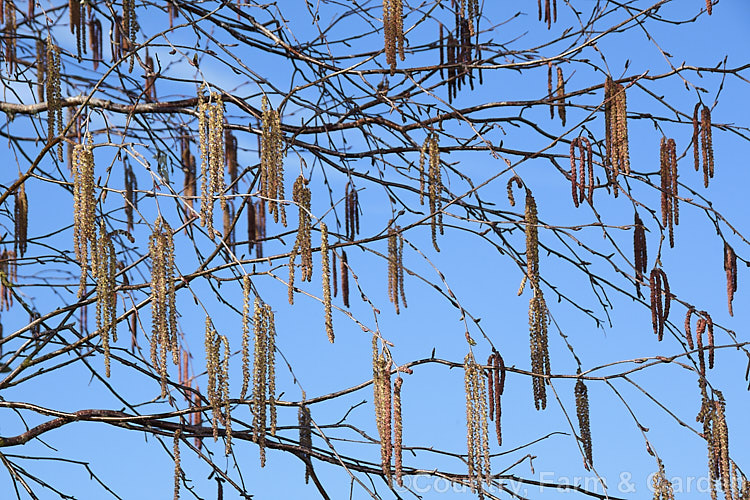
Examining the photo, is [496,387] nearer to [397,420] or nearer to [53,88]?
[397,420]

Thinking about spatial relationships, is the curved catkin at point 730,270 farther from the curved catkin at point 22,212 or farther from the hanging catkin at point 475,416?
the curved catkin at point 22,212

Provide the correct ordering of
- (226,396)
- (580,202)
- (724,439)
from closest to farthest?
(226,396), (724,439), (580,202)

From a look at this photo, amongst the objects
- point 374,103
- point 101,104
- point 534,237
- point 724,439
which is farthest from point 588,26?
point 101,104

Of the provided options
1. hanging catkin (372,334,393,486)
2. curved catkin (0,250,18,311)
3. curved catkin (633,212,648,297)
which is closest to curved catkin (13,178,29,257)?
curved catkin (0,250,18,311)

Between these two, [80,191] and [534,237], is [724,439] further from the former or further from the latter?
[80,191]

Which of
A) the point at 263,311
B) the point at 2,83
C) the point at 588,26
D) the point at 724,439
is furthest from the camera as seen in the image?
the point at 2,83

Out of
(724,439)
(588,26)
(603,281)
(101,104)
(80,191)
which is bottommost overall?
(724,439)

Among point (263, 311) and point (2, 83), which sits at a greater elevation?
point (2, 83)

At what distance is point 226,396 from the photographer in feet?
8.24

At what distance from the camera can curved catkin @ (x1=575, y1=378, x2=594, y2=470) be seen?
281 centimetres

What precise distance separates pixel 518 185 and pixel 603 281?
2.73ft

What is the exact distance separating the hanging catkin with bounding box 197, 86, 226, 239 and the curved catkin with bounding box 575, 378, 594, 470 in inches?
49.3

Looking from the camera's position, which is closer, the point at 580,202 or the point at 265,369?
the point at 265,369

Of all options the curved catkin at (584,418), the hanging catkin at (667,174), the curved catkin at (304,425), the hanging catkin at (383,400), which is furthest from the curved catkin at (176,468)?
the hanging catkin at (667,174)
